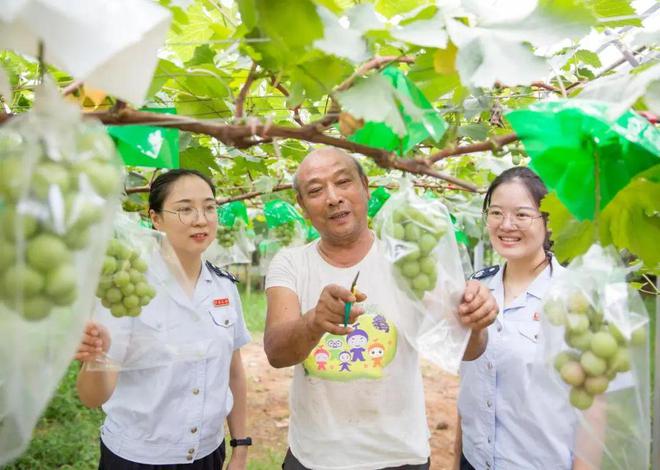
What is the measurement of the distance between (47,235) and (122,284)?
570 mm

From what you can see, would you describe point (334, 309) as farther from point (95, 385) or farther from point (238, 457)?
point (238, 457)

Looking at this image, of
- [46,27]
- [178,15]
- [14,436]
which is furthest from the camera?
[178,15]

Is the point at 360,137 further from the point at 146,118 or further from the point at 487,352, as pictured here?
the point at 487,352

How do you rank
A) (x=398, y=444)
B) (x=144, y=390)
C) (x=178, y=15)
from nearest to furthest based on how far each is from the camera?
(x=178, y=15)
(x=398, y=444)
(x=144, y=390)

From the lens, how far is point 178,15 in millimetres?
962

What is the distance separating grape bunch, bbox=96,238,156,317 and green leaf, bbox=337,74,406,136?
0.62m

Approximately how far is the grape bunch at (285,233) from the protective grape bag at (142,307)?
435 centimetres

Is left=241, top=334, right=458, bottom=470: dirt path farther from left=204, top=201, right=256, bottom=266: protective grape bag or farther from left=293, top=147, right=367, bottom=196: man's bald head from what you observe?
left=293, top=147, right=367, bottom=196: man's bald head

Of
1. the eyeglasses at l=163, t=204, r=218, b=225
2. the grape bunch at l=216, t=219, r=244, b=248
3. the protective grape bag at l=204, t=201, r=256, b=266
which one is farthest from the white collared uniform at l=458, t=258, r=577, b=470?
the grape bunch at l=216, t=219, r=244, b=248

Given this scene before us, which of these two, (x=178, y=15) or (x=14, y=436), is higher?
(x=178, y=15)

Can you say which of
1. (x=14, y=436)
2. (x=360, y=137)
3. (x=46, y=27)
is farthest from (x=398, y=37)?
(x=14, y=436)

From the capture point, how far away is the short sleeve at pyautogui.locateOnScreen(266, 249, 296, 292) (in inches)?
70.9

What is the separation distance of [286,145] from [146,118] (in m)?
1.52

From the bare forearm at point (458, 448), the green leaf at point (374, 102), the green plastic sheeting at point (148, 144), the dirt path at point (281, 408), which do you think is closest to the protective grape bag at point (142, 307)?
the green plastic sheeting at point (148, 144)
